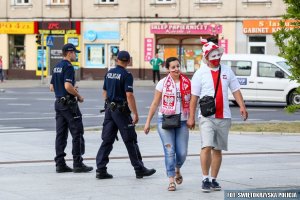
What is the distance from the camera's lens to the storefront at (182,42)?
53.1 metres

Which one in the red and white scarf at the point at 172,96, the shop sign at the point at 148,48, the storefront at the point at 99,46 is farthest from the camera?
the storefront at the point at 99,46

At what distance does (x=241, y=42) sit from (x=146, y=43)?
5.85 m

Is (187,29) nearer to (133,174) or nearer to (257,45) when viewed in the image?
(257,45)

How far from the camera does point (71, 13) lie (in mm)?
56438

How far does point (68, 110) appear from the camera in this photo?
13516 mm

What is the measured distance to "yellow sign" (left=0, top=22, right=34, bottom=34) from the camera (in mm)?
57656

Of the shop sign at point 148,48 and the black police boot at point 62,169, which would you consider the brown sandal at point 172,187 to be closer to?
the black police boot at point 62,169

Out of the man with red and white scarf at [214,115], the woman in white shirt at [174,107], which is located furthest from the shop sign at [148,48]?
the man with red and white scarf at [214,115]

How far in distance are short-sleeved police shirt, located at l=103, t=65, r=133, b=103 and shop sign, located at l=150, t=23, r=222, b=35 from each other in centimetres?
3953

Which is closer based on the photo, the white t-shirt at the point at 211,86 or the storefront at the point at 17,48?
the white t-shirt at the point at 211,86

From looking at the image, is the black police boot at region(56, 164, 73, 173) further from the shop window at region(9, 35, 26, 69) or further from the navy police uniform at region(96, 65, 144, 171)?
the shop window at region(9, 35, 26, 69)

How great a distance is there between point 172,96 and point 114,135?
1349mm

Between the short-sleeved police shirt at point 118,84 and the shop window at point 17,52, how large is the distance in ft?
151

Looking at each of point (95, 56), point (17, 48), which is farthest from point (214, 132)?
point (17, 48)
